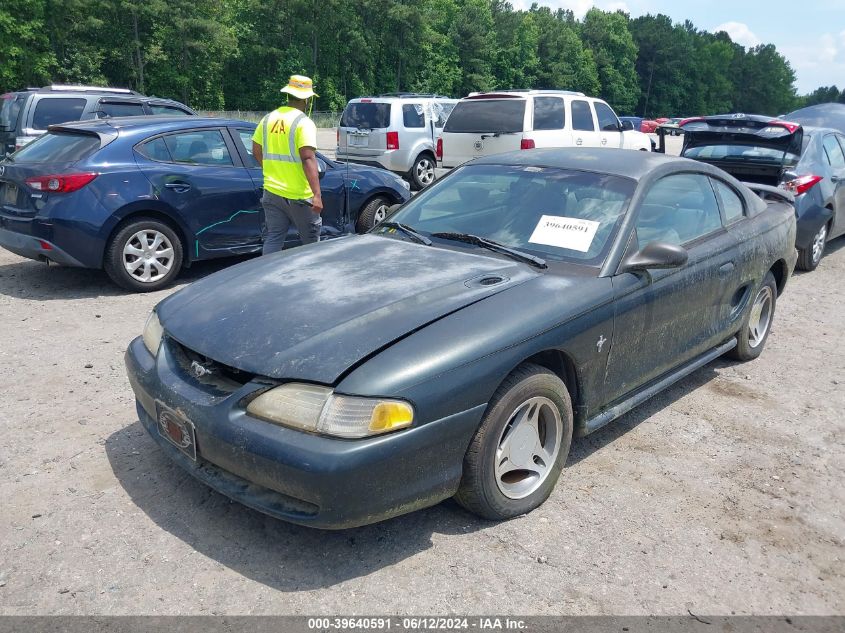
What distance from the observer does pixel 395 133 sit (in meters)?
14.4

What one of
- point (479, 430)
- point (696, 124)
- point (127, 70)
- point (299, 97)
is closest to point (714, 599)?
point (479, 430)

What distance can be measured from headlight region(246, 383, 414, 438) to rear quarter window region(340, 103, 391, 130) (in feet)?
40.9

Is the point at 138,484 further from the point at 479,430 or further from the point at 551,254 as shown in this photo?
the point at 551,254

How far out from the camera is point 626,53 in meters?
93.1

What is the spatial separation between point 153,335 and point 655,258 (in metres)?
2.51

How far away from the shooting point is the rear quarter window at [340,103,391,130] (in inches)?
570

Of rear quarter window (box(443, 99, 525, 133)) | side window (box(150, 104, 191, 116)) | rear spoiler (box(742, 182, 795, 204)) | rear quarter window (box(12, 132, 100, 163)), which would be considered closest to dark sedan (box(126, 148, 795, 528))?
rear spoiler (box(742, 182, 795, 204))

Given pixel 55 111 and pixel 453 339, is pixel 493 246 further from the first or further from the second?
pixel 55 111

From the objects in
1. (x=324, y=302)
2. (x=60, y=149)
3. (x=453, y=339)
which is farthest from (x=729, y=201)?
(x=60, y=149)

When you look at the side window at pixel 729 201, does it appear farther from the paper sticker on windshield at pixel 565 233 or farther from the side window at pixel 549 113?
the side window at pixel 549 113

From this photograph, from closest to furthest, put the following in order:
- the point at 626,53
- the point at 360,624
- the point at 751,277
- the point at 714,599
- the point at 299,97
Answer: the point at 360,624, the point at 714,599, the point at 751,277, the point at 299,97, the point at 626,53

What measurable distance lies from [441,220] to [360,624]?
237cm

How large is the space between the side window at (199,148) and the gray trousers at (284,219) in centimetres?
142

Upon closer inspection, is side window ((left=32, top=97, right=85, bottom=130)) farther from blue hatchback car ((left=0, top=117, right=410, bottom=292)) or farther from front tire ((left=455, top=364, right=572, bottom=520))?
front tire ((left=455, top=364, right=572, bottom=520))
